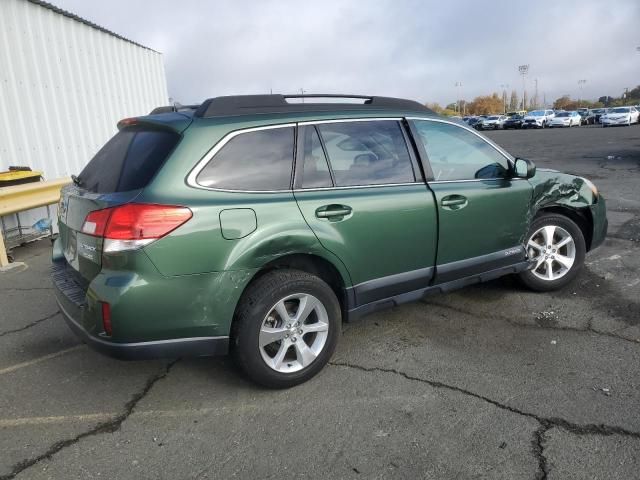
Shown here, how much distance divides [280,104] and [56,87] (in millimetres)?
6567

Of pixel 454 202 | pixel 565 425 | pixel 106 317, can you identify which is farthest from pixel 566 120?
pixel 106 317

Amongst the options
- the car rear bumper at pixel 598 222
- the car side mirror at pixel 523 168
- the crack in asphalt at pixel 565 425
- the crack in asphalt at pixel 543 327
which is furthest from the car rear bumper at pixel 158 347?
the car rear bumper at pixel 598 222

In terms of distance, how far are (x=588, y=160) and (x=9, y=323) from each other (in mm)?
16659

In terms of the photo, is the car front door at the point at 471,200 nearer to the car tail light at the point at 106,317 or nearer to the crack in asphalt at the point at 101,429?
the crack in asphalt at the point at 101,429

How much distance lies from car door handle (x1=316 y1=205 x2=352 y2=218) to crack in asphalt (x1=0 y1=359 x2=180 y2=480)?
1.52 meters

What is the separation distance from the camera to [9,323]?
4.33 m

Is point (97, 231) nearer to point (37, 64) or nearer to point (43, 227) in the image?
point (43, 227)

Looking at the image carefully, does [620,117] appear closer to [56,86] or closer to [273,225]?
[56,86]

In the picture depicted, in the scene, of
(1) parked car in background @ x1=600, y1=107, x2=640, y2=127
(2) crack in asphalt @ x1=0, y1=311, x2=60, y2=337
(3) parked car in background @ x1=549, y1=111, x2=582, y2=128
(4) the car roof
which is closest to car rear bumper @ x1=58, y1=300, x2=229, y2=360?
(4) the car roof

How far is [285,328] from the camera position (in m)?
3.06

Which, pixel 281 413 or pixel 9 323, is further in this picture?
pixel 9 323

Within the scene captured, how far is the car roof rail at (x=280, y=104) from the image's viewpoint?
3.03 metres

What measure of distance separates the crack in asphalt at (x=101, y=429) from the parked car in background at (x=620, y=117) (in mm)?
50182

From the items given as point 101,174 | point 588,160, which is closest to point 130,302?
point 101,174
